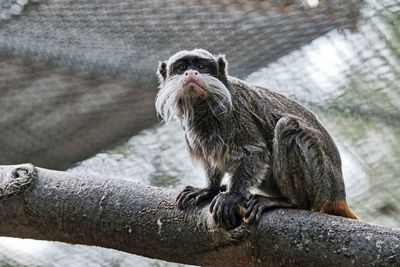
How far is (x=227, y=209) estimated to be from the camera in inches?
103

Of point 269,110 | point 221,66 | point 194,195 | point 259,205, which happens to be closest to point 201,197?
point 194,195

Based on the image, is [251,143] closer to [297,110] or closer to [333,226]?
[297,110]

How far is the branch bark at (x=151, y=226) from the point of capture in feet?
7.61

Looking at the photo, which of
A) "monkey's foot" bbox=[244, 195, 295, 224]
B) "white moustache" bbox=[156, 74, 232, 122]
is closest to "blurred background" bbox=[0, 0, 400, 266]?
"white moustache" bbox=[156, 74, 232, 122]

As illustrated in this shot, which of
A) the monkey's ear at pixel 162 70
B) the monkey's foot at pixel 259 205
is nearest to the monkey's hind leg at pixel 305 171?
the monkey's foot at pixel 259 205

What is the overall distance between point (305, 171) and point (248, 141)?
339mm

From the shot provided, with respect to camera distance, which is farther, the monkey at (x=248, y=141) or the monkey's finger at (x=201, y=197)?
the monkey at (x=248, y=141)

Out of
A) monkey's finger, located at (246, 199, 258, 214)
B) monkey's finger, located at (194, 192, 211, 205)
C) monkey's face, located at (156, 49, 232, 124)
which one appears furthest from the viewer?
monkey's face, located at (156, 49, 232, 124)

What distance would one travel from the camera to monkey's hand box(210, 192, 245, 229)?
2504mm

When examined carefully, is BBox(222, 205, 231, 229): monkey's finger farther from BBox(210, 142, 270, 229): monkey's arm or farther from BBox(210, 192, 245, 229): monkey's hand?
BBox(210, 142, 270, 229): monkey's arm

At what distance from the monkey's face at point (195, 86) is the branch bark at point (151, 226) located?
0.63 m

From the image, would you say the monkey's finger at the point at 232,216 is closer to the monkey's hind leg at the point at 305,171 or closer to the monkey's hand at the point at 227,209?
the monkey's hand at the point at 227,209

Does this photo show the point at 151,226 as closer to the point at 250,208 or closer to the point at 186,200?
the point at 186,200

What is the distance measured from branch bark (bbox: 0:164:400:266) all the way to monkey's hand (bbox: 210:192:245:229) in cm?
4
